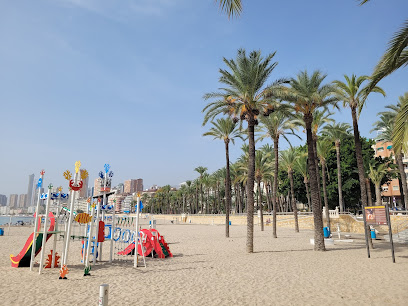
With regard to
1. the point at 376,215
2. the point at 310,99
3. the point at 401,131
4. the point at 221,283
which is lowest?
the point at 221,283

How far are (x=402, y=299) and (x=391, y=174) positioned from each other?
45.9 metres

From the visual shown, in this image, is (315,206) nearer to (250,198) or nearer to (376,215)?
(376,215)

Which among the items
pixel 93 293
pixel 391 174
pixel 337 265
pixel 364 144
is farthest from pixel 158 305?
pixel 391 174

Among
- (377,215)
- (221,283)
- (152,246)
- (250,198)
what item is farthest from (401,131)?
(152,246)

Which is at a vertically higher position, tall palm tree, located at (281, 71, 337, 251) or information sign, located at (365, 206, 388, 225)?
tall palm tree, located at (281, 71, 337, 251)

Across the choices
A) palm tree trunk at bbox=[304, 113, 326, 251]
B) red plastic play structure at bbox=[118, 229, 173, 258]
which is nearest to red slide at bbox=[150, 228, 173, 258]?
red plastic play structure at bbox=[118, 229, 173, 258]

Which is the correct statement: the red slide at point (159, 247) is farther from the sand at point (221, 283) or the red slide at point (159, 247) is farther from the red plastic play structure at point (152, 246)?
the sand at point (221, 283)

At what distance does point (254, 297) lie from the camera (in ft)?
23.8

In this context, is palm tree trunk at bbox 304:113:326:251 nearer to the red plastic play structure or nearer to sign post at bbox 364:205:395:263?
sign post at bbox 364:205:395:263

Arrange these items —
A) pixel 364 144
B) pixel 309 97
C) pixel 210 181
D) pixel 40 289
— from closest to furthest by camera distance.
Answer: pixel 40 289 < pixel 309 97 < pixel 364 144 < pixel 210 181

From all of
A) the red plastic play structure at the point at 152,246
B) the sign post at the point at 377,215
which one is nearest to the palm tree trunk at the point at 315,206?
the sign post at the point at 377,215

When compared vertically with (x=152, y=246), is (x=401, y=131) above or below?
above

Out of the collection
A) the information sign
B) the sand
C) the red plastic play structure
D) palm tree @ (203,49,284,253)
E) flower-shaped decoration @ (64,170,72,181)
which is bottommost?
the sand

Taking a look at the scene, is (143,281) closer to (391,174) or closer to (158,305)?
(158,305)
